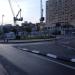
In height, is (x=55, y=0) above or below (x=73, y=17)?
above

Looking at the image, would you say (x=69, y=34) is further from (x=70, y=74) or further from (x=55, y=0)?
(x=70, y=74)

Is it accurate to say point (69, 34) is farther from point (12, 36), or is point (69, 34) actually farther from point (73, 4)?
point (12, 36)

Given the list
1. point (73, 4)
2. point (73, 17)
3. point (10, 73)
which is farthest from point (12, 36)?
point (10, 73)

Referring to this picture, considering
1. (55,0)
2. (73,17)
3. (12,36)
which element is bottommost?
(12,36)

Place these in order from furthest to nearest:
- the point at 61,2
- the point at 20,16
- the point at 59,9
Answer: the point at 20,16 → the point at 59,9 → the point at 61,2

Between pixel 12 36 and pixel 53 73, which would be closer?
pixel 53 73

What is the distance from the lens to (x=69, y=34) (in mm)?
39562

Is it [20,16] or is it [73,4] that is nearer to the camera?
[73,4]

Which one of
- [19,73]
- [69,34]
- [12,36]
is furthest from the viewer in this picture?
[12,36]

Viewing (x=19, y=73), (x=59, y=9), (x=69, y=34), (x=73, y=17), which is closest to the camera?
(x=19, y=73)

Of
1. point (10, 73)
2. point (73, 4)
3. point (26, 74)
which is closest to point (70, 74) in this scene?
point (26, 74)

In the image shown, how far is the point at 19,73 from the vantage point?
12109 mm

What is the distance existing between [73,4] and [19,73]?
34056 mm

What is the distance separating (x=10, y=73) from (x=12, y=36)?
63.8 metres
